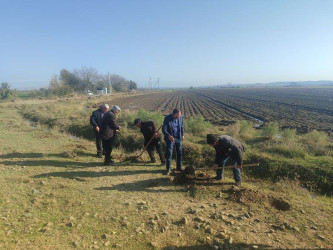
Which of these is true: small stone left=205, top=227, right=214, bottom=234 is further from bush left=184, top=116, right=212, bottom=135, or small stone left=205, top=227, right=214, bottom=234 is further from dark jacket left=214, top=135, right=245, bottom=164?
bush left=184, top=116, right=212, bottom=135

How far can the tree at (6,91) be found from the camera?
46.8m

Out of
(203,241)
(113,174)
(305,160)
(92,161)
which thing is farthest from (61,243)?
(305,160)

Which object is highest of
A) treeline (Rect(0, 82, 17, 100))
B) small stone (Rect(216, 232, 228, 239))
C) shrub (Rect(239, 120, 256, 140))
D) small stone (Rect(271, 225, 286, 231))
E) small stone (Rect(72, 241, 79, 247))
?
treeline (Rect(0, 82, 17, 100))

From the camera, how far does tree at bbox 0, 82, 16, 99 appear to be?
46781mm

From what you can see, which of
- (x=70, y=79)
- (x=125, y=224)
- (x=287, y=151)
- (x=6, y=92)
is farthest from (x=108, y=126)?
(x=70, y=79)

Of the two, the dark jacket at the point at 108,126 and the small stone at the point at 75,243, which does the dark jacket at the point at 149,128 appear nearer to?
the dark jacket at the point at 108,126

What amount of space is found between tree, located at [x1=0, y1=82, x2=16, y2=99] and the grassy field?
5084 centimetres

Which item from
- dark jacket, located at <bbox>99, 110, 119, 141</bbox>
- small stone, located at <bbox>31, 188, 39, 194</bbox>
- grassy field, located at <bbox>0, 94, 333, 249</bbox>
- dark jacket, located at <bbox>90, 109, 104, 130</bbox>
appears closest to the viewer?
grassy field, located at <bbox>0, 94, 333, 249</bbox>

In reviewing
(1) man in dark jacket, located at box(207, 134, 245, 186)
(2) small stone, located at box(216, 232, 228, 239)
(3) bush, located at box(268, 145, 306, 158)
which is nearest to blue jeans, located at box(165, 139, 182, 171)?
(1) man in dark jacket, located at box(207, 134, 245, 186)

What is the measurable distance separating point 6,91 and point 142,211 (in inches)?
2225

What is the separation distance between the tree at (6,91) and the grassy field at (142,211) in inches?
2001

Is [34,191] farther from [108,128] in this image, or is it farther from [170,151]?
[170,151]

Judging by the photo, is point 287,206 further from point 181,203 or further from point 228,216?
point 181,203

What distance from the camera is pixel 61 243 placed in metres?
3.14
